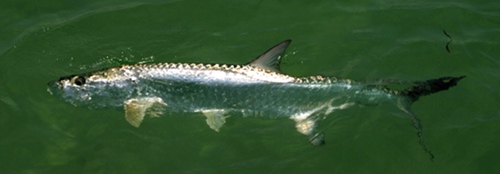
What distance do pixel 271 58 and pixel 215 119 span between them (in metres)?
0.77

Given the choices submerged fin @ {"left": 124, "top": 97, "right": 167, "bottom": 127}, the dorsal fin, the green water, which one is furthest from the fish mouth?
the dorsal fin

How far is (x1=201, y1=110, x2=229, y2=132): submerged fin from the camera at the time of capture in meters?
5.54

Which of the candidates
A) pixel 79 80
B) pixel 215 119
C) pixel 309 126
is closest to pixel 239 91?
pixel 215 119

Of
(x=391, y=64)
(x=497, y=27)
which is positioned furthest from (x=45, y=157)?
(x=497, y=27)

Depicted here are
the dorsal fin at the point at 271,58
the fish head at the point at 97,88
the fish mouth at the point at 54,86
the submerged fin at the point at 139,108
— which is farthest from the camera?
the fish mouth at the point at 54,86

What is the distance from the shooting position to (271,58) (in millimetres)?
5430

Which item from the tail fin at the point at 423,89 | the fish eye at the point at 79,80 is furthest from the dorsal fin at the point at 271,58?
the fish eye at the point at 79,80

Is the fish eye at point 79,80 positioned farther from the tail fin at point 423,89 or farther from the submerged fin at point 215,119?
the tail fin at point 423,89

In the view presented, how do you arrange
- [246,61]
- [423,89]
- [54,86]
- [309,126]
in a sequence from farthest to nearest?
[246,61], [54,86], [309,126], [423,89]

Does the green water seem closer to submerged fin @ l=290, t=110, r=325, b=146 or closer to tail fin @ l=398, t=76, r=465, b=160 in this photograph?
submerged fin @ l=290, t=110, r=325, b=146

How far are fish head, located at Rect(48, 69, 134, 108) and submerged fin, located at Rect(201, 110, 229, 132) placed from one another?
2.49ft

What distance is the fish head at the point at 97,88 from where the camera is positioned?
5.59 meters

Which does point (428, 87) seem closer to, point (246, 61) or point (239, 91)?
point (239, 91)

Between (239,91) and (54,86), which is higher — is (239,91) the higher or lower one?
the lower one
